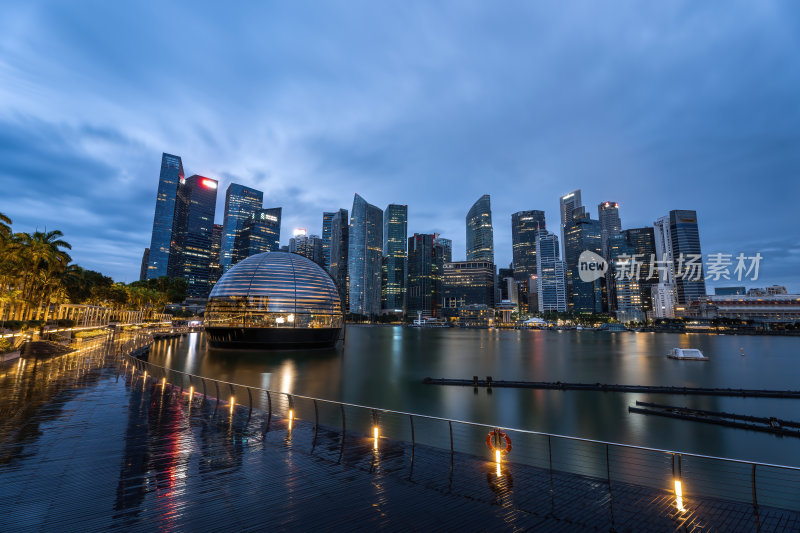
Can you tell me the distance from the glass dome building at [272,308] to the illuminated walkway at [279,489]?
185 ft

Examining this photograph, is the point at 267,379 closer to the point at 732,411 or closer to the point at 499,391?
the point at 499,391

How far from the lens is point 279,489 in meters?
8.29

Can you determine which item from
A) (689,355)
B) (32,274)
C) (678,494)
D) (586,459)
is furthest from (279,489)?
(689,355)

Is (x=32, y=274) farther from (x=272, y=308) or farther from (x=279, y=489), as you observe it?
(x=279, y=489)

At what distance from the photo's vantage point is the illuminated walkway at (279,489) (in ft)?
22.8

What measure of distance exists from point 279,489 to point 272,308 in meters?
66.0

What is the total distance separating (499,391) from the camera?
36.7 meters

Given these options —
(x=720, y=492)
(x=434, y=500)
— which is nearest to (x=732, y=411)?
(x=720, y=492)

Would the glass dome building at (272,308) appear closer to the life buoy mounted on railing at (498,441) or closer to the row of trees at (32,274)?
the row of trees at (32,274)

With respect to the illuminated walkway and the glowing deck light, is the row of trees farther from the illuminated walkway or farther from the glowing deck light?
the glowing deck light

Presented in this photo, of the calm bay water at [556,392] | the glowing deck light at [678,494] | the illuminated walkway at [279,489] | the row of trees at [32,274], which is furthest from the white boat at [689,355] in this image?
the row of trees at [32,274]

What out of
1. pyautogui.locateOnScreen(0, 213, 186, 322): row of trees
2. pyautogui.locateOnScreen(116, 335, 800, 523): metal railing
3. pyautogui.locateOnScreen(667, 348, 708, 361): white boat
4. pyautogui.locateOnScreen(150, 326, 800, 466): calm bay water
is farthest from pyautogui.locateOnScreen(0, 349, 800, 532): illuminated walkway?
pyautogui.locateOnScreen(667, 348, 708, 361): white boat

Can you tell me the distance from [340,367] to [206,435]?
38152 mm

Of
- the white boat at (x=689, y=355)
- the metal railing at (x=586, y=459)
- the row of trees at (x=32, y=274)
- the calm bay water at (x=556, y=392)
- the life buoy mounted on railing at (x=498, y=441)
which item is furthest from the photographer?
the white boat at (x=689, y=355)
